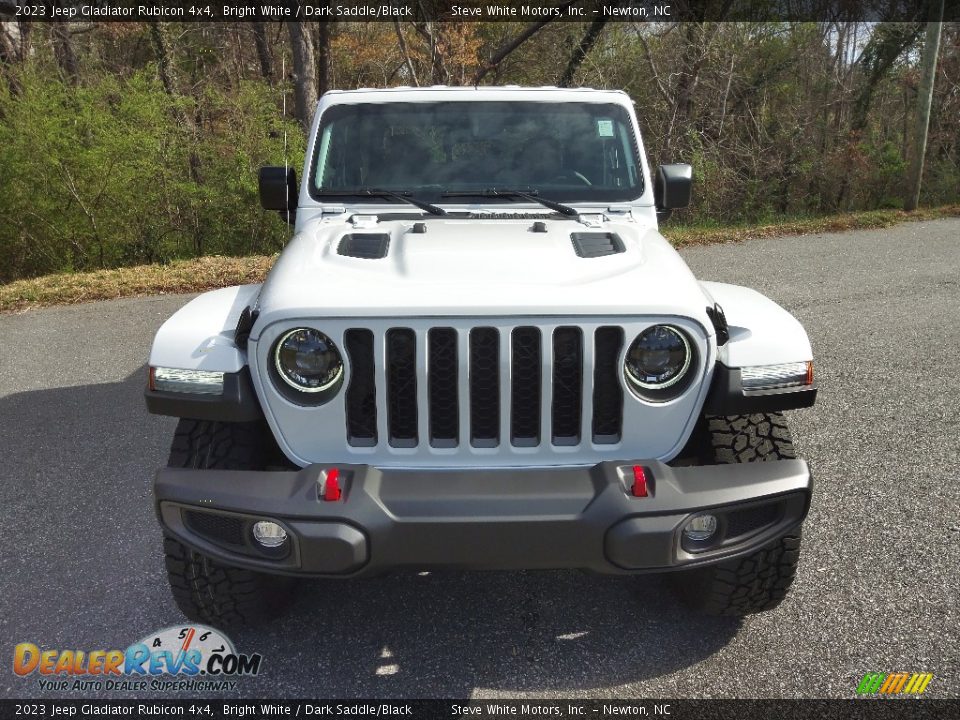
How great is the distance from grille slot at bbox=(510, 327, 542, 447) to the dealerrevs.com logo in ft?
3.89

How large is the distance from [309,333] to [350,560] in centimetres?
64

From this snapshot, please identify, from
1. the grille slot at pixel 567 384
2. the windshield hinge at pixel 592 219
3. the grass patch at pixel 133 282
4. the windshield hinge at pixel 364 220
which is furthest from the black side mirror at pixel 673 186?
the grass patch at pixel 133 282

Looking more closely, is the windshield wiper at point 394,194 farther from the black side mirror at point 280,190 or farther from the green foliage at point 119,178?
the green foliage at point 119,178

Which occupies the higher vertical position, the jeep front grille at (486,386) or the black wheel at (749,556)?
the jeep front grille at (486,386)

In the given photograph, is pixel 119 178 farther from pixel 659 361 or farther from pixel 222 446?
pixel 659 361

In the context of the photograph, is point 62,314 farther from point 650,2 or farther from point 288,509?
point 650,2

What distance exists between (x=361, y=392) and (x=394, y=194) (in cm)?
136

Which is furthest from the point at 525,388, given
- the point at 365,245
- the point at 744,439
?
the point at 365,245

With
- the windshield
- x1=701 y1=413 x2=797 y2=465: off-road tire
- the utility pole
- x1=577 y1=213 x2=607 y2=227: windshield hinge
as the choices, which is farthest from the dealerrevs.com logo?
the utility pole

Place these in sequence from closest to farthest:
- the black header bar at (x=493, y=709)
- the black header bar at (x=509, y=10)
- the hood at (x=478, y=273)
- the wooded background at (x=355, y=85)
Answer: the hood at (x=478, y=273) → the black header bar at (x=493, y=709) → the wooded background at (x=355, y=85) → the black header bar at (x=509, y=10)

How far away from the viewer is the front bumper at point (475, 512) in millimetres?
2082

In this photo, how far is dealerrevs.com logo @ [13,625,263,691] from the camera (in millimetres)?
2545

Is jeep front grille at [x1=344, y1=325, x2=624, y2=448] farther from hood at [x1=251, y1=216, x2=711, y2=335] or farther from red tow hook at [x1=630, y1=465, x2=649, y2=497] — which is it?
red tow hook at [x1=630, y1=465, x2=649, y2=497]

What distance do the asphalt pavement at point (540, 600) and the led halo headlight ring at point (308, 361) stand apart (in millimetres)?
983
